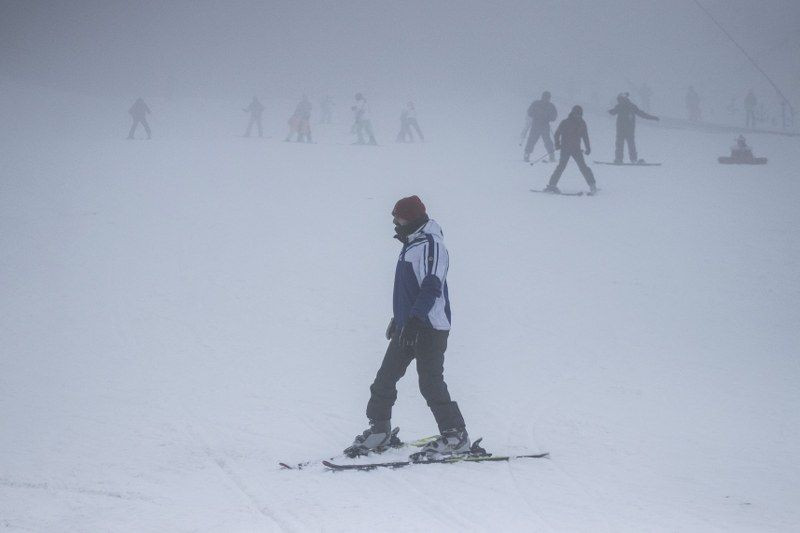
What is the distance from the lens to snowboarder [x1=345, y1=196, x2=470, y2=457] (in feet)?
14.2

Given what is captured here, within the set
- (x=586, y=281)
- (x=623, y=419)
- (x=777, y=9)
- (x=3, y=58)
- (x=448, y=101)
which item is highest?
(x=777, y=9)

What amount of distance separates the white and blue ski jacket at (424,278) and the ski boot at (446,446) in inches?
25.7

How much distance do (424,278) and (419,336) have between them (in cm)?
38

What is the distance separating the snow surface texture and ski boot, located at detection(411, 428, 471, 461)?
0.17 metres

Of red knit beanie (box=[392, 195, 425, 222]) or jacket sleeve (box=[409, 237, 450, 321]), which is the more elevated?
red knit beanie (box=[392, 195, 425, 222])

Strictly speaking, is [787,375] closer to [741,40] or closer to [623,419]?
[623,419]

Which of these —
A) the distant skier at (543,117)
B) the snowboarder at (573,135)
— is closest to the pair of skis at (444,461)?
the snowboarder at (573,135)

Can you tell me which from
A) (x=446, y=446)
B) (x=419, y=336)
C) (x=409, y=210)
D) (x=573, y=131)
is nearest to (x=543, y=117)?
(x=573, y=131)

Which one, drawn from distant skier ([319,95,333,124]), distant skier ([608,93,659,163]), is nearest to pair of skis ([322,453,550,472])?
distant skier ([608,93,659,163])

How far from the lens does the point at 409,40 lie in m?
97.6

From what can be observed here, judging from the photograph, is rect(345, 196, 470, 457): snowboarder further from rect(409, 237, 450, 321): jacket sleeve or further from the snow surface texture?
the snow surface texture

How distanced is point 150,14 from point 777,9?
79.0 meters

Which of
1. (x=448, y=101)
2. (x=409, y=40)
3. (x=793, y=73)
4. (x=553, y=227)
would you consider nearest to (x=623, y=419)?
(x=553, y=227)

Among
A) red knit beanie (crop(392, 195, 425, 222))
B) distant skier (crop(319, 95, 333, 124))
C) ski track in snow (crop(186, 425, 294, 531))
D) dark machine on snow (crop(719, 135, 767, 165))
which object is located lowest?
ski track in snow (crop(186, 425, 294, 531))
